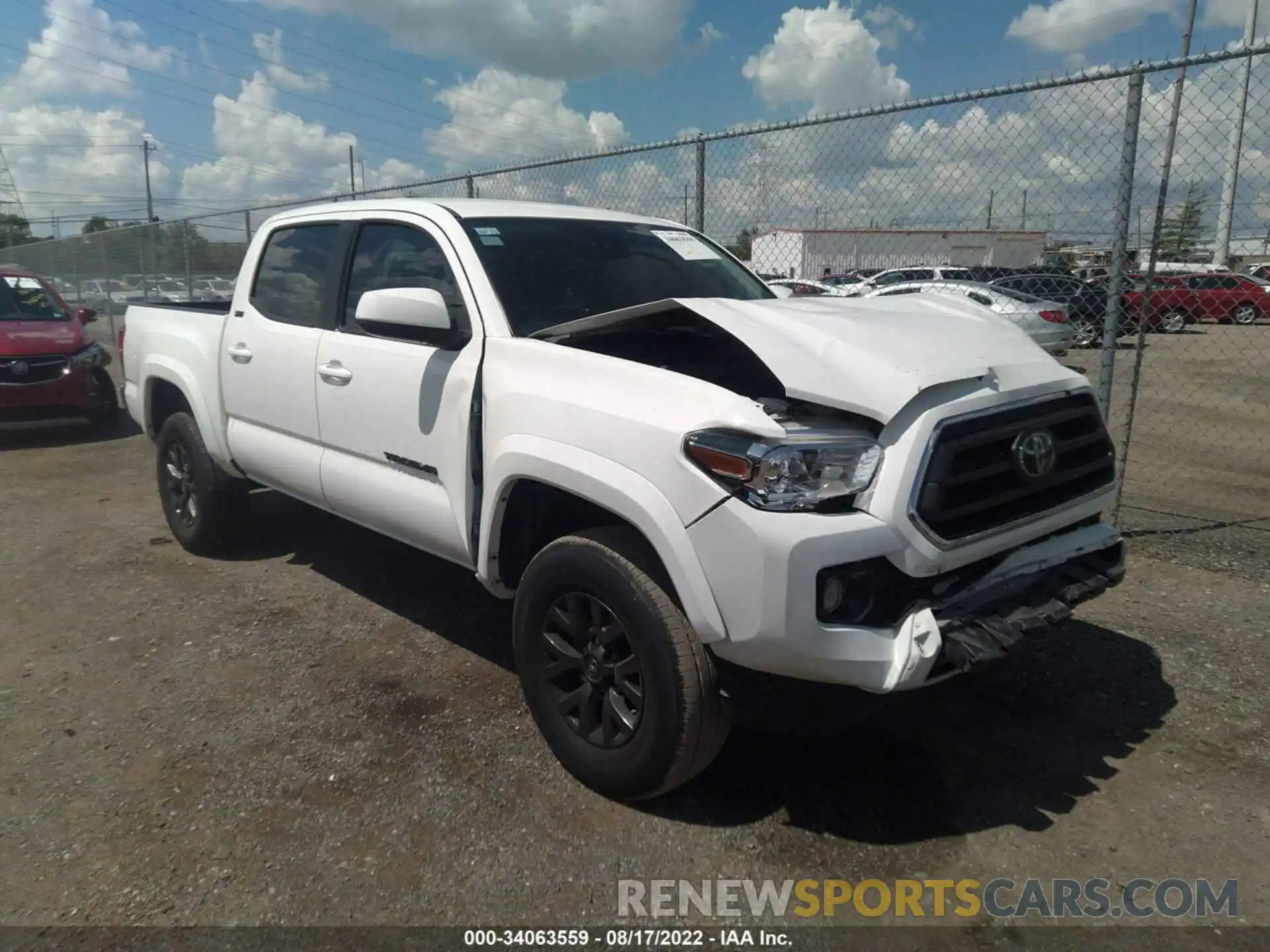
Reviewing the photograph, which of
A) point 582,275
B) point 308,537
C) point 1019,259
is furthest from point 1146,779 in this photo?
point 1019,259

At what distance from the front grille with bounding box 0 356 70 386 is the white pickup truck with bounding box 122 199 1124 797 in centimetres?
608

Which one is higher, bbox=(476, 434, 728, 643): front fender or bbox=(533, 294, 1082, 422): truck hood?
bbox=(533, 294, 1082, 422): truck hood

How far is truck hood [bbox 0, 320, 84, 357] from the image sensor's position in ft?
28.3

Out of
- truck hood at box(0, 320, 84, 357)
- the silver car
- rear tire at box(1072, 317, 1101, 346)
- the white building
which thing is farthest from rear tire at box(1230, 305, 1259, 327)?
truck hood at box(0, 320, 84, 357)

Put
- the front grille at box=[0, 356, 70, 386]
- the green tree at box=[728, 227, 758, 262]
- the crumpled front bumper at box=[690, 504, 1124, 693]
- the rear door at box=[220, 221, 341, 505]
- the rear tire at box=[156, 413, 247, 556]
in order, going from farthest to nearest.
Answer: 1. the front grille at box=[0, 356, 70, 386]
2. the green tree at box=[728, 227, 758, 262]
3. the rear tire at box=[156, 413, 247, 556]
4. the rear door at box=[220, 221, 341, 505]
5. the crumpled front bumper at box=[690, 504, 1124, 693]

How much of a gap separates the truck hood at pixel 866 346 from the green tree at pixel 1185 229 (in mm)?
2223

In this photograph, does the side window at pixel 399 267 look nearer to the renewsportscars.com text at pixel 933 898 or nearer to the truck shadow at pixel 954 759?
the truck shadow at pixel 954 759

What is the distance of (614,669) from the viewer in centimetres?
288

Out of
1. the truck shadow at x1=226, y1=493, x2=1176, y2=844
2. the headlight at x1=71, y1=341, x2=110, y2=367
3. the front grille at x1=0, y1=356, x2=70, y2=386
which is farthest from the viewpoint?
the headlight at x1=71, y1=341, x2=110, y2=367

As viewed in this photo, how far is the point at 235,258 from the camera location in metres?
13.1

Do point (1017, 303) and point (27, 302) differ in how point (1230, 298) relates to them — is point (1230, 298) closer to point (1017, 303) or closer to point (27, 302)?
point (1017, 303)

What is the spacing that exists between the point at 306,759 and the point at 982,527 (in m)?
2.43

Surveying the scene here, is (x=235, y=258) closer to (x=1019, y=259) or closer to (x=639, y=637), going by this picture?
(x=1019, y=259)

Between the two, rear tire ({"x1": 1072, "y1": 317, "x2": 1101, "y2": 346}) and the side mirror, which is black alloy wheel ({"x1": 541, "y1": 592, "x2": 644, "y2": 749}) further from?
rear tire ({"x1": 1072, "y1": 317, "x2": 1101, "y2": 346})
